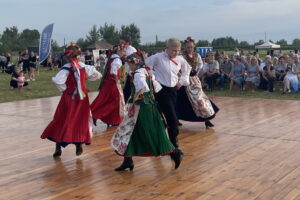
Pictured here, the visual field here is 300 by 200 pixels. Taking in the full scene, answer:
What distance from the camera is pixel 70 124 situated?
17.2ft

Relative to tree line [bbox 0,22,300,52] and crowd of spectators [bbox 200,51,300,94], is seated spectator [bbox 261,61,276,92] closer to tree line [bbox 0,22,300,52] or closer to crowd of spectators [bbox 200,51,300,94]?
crowd of spectators [bbox 200,51,300,94]

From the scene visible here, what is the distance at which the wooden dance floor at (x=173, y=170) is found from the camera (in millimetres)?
4035

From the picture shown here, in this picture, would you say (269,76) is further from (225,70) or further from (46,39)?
(46,39)

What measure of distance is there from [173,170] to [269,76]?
882 centimetres

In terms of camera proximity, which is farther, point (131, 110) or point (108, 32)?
point (108, 32)

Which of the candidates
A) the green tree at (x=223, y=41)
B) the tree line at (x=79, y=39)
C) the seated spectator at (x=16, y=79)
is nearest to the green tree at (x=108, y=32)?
the tree line at (x=79, y=39)

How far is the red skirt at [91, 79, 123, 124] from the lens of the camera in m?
7.21

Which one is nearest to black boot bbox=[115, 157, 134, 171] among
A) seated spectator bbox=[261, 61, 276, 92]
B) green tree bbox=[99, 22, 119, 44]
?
seated spectator bbox=[261, 61, 276, 92]

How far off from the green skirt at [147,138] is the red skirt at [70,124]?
92 centimetres

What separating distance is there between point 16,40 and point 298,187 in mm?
59302

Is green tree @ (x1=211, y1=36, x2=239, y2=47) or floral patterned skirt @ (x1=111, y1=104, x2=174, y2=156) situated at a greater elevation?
green tree @ (x1=211, y1=36, x2=239, y2=47)

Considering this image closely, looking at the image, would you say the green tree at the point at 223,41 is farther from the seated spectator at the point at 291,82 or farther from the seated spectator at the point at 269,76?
the seated spectator at the point at 291,82

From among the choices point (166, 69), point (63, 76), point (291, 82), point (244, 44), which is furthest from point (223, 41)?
point (63, 76)

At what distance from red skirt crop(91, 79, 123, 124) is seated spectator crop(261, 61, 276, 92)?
684 cm
